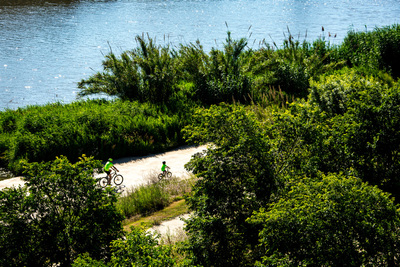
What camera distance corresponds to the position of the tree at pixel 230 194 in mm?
6875

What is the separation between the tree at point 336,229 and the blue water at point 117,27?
15713 millimetres

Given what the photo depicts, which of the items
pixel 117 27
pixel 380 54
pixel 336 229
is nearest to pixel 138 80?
pixel 380 54

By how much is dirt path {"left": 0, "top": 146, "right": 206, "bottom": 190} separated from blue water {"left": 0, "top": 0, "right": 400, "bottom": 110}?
24.8ft

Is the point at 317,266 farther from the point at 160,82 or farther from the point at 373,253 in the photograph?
the point at 160,82

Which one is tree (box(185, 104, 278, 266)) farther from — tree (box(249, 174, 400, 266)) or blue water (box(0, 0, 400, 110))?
blue water (box(0, 0, 400, 110))

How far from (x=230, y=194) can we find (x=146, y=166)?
7216 millimetres

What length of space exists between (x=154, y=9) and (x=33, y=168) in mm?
42223

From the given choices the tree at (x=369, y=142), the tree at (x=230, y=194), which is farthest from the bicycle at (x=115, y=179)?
the tree at (x=369, y=142)

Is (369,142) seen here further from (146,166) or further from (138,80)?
(138,80)

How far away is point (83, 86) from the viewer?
18656 millimetres

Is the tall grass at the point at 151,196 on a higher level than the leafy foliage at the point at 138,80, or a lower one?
lower

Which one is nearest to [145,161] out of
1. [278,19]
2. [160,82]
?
[160,82]

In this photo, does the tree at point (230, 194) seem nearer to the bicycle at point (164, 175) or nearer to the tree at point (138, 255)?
the tree at point (138, 255)

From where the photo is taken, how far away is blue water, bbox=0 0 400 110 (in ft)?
84.3
